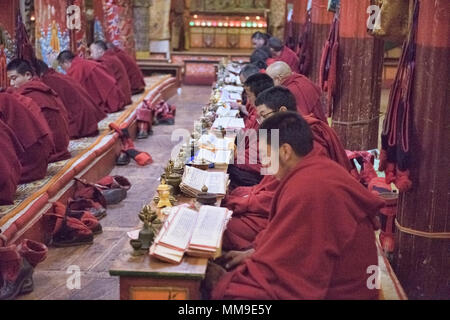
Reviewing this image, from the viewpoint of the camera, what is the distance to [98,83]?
34.4 feet

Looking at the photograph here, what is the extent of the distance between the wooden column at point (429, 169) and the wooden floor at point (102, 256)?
6.52ft

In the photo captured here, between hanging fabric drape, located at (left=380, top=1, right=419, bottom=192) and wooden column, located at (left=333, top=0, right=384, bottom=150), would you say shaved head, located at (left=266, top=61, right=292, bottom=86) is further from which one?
hanging fabric drape, located at (left=380, top=1, right=419, bottom=192)

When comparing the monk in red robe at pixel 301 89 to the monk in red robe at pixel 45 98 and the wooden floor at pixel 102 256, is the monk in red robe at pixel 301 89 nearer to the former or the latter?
the wooden floor at pixel 102 256

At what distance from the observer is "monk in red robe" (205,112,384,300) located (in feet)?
10.3

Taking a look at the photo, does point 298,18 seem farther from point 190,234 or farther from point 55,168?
point 190,234

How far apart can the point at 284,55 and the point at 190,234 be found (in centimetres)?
823

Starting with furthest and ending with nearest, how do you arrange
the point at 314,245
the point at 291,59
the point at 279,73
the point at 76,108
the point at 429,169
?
1. the point at 291,59
2. the point at 76,108
3. the point at 279,73
4. the point at 429,169
5. the point at 314,245

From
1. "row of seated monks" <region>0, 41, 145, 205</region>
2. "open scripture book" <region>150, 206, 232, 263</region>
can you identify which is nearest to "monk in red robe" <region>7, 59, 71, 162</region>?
"row of seated monks" <region>0, 41, 145, 205</region>

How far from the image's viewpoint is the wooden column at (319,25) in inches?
390

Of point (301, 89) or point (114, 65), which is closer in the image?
point (301, 89)

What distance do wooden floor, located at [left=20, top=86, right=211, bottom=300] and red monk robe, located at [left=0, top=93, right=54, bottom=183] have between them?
79 centimetres

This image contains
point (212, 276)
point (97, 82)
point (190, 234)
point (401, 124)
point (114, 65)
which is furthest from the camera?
point (114, 65)

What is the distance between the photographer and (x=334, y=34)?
25.4 ft
